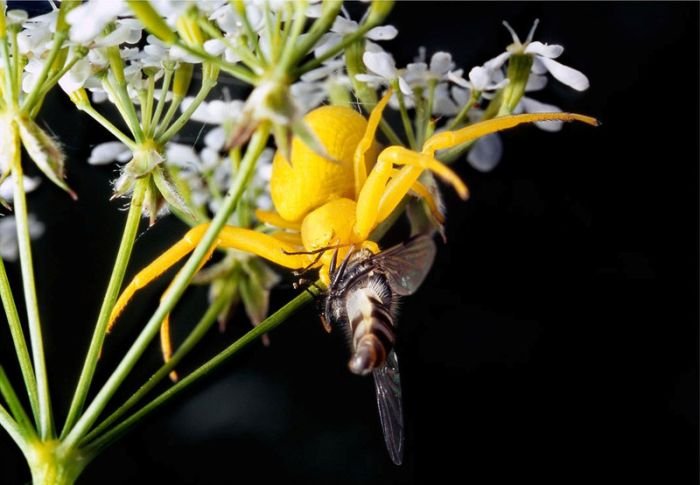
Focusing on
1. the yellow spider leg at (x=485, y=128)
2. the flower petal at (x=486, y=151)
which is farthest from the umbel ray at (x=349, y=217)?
the flower petal at (x=486, y=151)

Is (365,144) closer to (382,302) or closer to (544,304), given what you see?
(382,302)

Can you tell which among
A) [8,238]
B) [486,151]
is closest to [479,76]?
[486,151]

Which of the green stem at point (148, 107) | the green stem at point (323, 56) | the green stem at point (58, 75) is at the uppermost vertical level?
the green stem at point (323, 56)

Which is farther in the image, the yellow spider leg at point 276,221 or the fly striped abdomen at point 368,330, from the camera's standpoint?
the yellow spider leg at point 276,221

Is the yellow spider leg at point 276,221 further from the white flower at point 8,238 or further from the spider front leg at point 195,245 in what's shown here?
the white flower at point 8,238

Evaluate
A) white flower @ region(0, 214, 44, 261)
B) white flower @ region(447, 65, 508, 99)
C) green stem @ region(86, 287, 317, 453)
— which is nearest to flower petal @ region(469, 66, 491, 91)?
white flower @ region(447, 65, 508, 99)

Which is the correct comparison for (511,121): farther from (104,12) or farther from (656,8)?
(656,8)

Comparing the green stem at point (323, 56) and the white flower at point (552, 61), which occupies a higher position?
the green stem at point (323, 56)
